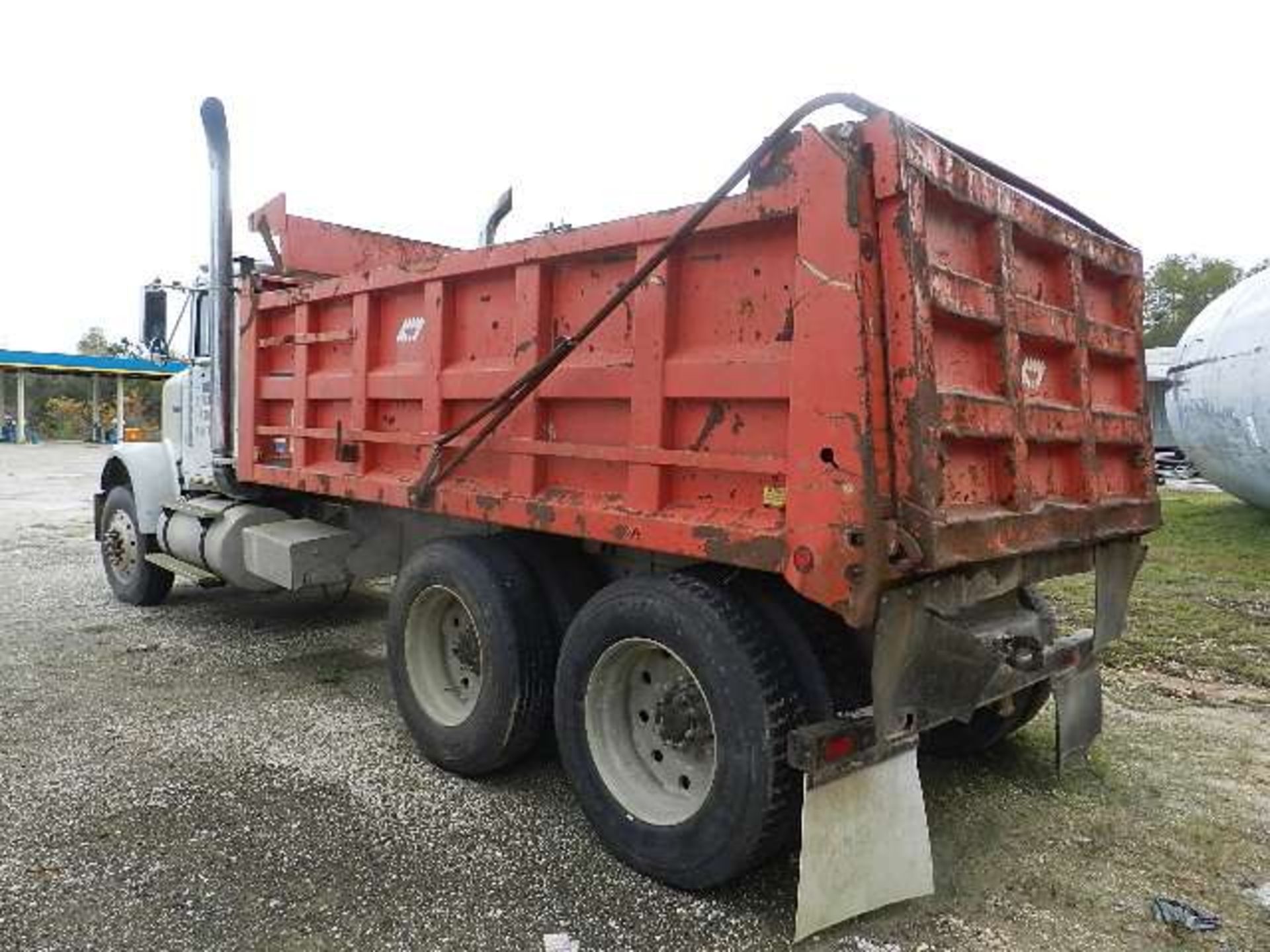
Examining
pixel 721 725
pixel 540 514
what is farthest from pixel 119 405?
pixel 721 725

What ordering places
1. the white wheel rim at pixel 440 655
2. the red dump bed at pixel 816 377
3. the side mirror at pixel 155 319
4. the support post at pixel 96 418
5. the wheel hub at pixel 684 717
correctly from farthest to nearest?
the support post at pixel 96 418, the side mirror at pixel 155 319, the white wheel rim at pixel 440 655, the wheel hub at pixel 684 717, the red dump bed at pixel 816 377

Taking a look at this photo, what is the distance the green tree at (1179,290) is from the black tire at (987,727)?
44.3m

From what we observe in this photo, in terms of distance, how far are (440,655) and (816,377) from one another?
252cm

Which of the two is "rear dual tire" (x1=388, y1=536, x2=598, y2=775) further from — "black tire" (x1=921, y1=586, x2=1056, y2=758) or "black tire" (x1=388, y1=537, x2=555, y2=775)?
"black tire" (x1=921, y1=586, x2=1056, y2=758)

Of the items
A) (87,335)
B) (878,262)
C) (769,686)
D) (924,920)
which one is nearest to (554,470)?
(769,686)

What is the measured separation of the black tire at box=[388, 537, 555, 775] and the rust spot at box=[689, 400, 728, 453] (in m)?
1.16

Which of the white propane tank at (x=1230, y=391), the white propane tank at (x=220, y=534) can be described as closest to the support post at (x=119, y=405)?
the white propane tank at (x=220, y=534)

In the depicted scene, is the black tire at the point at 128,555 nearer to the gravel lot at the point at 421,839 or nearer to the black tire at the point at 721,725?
the gravel lot at the point at 421,839

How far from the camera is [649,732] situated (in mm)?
3488

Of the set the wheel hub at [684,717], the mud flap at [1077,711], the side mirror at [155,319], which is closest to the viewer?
the wheel hub at [684,717]

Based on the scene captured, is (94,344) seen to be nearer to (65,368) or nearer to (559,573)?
(65,368)

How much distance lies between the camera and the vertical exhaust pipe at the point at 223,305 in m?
6.20

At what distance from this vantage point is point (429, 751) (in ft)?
13.9

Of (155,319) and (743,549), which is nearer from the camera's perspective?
(743,549)
